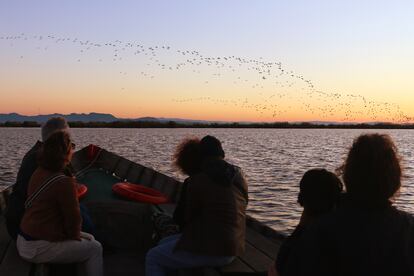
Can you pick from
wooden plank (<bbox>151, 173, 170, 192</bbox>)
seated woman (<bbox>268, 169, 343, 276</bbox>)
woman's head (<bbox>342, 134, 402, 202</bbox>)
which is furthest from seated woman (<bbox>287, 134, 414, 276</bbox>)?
wooden plank (<bbox>151, 173, 170, 192</bbox>)

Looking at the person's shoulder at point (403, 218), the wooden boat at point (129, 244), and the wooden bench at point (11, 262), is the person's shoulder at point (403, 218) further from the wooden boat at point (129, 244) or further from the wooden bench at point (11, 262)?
the wooden bench at point (11, 262)

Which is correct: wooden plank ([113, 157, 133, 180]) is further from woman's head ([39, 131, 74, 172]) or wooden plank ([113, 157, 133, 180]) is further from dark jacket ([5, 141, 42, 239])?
woman's head ([39, 131, 74, 172])

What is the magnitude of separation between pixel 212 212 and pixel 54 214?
59.5 inches

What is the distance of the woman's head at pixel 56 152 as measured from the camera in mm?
4742

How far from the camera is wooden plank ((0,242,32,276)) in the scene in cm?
536

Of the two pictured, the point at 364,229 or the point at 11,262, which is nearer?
the point at 364,229

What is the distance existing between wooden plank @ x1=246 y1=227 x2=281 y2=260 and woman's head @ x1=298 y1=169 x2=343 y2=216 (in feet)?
10.1

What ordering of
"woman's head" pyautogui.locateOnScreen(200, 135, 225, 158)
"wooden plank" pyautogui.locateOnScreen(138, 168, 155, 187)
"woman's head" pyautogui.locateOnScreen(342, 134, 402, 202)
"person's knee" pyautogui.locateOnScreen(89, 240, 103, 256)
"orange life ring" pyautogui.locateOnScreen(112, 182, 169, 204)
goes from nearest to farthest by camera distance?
"woman's head" pyautogui.locateOnScreen(342, 134, 402, 202), "woman's head" pyautogui.locateOnScreen(200, 135, 225, 158), "person's knee" pyautogui.locateOnScreen(89, 240, 103, 256), "orange life ring" pyautogui.locateOnScreen(112, 182, 169, 204), "wooden plank" pyautogui.locateOnScreen(138, 168, 155, 187)

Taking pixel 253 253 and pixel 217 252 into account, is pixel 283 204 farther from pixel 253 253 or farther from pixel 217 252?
pixel 217 252

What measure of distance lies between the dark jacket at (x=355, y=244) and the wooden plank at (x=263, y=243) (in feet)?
11.7

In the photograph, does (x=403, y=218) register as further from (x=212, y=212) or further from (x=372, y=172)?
(x=212, y=212)

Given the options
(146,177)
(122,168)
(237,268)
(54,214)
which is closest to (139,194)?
(146,177)

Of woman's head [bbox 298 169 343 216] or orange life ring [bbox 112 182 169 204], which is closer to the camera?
woman's head [bbox 298 169 343 216]

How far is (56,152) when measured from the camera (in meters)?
4.79
